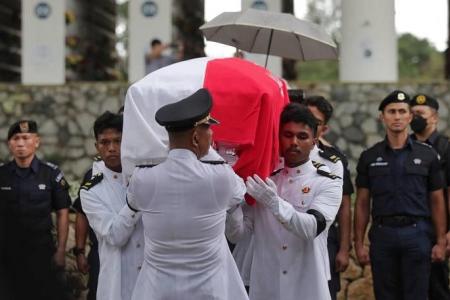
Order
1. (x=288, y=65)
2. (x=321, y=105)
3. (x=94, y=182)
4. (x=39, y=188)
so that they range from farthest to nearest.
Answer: (x=288, y=65)
(x=39, y=188)
(x=321, y=105)
(x=94, y=182)

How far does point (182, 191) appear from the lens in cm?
368

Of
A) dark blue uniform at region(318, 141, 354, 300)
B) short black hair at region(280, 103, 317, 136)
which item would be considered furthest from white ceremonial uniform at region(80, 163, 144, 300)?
dark blue uniform at region(318, 141, 354, 300)

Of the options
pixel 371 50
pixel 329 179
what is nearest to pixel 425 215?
pixel 329 179

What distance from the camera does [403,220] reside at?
19.4ft

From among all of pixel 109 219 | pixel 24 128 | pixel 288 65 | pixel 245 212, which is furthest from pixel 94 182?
pixel 288 65

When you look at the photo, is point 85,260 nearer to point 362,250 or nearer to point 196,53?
point 362,250

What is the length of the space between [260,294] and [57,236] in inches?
86.5

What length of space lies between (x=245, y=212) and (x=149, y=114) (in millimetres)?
657

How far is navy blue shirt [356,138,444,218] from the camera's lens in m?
5.91

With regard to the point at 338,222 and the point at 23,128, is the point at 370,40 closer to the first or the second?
the point at 338,222

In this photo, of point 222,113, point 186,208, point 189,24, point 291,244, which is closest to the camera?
point 186,208

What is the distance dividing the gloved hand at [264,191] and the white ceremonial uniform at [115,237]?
56cm

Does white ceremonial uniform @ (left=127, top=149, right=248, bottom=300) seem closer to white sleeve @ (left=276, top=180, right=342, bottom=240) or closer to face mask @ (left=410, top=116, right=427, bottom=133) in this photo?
white sleeve @ (left=276, top=180, right=342, bottom=240)

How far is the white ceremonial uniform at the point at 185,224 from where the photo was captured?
12.1 feet
